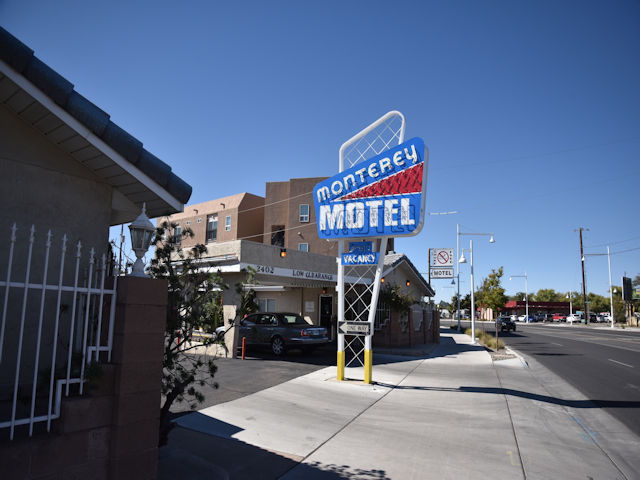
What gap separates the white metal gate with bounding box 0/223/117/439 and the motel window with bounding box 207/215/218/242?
36115 mm

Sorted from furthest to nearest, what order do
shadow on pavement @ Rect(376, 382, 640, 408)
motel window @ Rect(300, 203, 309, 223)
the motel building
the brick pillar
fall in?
1. motel window @ Rect(300, 203, 309, 223)
2. the motel building
3. shadow on pavement @ Rect(376, 382, 640, 408)
4. the brick pillar

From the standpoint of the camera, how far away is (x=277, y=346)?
53.7 ft

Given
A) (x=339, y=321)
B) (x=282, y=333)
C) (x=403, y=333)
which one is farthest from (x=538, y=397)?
(x=403, y=333)

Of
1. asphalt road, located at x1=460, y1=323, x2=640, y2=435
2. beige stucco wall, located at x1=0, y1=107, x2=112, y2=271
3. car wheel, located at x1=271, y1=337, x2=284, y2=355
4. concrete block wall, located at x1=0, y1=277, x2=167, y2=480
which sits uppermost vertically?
beige stucco wall, located at x1=0, y1=107, x2=112, y2=271

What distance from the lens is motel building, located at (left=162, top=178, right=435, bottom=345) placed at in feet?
54.1

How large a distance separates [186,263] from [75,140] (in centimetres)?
186

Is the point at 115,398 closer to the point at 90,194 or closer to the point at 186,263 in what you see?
the point at 186,263

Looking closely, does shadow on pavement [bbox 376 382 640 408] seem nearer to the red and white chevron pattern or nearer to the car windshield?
the red and white chevron pattern

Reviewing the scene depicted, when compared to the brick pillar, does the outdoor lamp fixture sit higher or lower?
higher

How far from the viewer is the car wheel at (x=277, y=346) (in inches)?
641

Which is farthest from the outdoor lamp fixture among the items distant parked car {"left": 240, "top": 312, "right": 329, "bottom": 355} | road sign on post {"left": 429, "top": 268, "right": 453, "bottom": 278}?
road sign on post {"left": 429, "top": 268, "right": 453, "bottom": 278}

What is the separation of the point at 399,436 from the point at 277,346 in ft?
33.0

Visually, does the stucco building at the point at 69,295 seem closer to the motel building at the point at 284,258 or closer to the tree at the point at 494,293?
the motel building at the point at 284,258

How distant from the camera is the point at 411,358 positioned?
17594 mm
